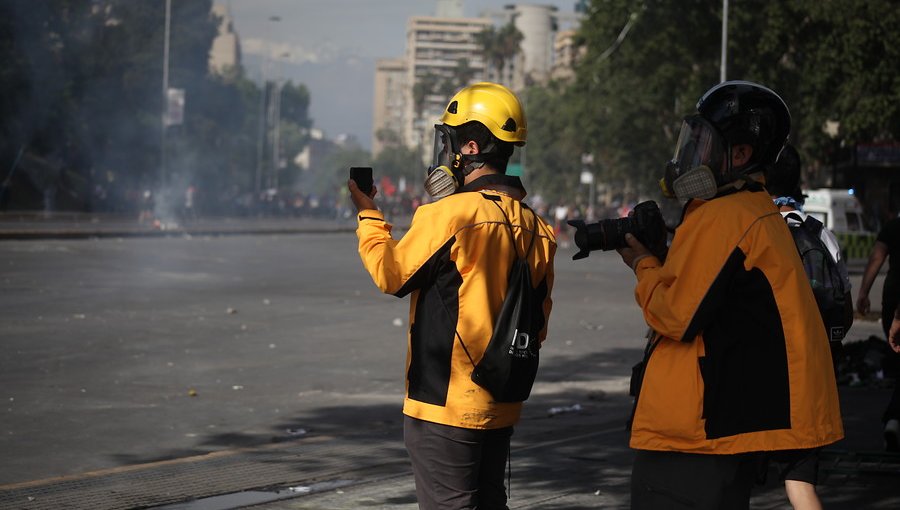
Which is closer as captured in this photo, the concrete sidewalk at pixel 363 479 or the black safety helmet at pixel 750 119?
the black safety helmet at pixel 750 119

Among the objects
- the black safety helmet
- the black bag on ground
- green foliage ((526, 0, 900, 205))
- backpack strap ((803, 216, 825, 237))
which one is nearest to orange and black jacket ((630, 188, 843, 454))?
the black safety helmet

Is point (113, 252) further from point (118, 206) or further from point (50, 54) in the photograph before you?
point (118, 206)

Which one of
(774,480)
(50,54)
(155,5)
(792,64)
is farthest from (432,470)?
(155,5)

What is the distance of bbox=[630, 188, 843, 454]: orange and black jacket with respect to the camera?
3402 mm

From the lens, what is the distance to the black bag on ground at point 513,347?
3.83 metres

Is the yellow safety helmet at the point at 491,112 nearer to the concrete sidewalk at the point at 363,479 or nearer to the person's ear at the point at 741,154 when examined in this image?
the person's ear at the point at 741,154

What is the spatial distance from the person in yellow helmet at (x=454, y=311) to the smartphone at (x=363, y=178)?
0.71 feet

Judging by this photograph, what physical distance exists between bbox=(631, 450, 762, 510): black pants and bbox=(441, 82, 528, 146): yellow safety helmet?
112 cm

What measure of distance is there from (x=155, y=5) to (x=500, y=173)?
49.8 meters

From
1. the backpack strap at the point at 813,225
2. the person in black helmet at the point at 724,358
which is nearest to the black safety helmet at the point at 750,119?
the person in black helmet at the point at 724,358

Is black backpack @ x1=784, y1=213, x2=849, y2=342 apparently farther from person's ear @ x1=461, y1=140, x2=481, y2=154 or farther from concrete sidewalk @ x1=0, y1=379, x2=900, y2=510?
person's ear @ x1=461, y1=140, x2=481, y2=154

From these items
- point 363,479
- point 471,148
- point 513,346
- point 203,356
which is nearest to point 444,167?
point 471,148

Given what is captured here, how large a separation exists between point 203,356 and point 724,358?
9.19m

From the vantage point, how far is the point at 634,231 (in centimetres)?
360
